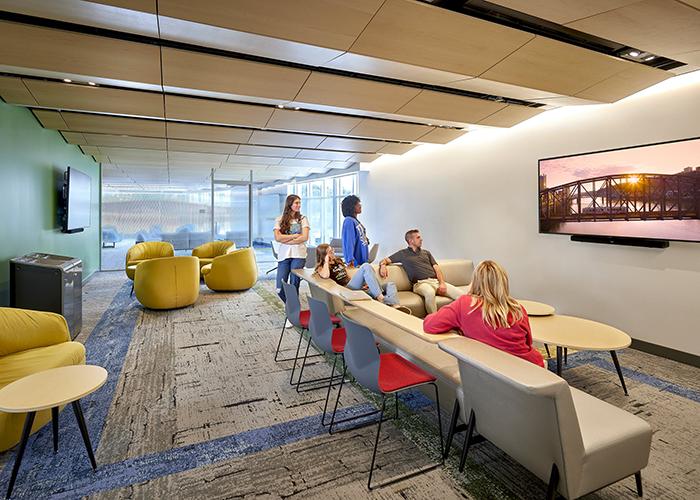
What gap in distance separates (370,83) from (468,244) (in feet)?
10.9

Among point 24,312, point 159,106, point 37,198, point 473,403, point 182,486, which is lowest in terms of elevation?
point 182,486

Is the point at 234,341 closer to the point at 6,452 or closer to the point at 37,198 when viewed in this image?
the point at 6,452

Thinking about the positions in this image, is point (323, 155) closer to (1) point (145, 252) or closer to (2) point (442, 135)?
(2) point (442, 135)

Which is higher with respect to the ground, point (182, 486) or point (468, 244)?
point (468, 244)

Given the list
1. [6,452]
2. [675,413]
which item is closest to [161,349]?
[6,452]

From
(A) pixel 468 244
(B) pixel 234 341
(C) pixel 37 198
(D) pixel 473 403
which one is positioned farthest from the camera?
(A) pixel 468 244

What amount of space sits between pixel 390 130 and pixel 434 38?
2712 mm

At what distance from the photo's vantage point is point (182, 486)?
Answer: 1927 mm

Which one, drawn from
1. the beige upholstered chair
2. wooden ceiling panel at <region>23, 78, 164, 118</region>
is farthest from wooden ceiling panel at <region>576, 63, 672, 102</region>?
wooden ceiling panel at <region>23, 78, 164, 118</region>

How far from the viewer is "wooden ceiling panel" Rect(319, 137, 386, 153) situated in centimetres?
616

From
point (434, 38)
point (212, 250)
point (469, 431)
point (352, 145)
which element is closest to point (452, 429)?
point (469, 431)

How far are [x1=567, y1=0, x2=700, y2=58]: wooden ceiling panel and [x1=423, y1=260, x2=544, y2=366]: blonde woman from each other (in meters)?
1.81

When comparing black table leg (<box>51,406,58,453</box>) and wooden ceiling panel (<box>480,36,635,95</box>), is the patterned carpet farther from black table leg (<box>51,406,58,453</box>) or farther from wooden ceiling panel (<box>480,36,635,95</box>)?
wooden ceiling panel (<box>480,36,635,95</box>)

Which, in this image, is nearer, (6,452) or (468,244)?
(6,452)
